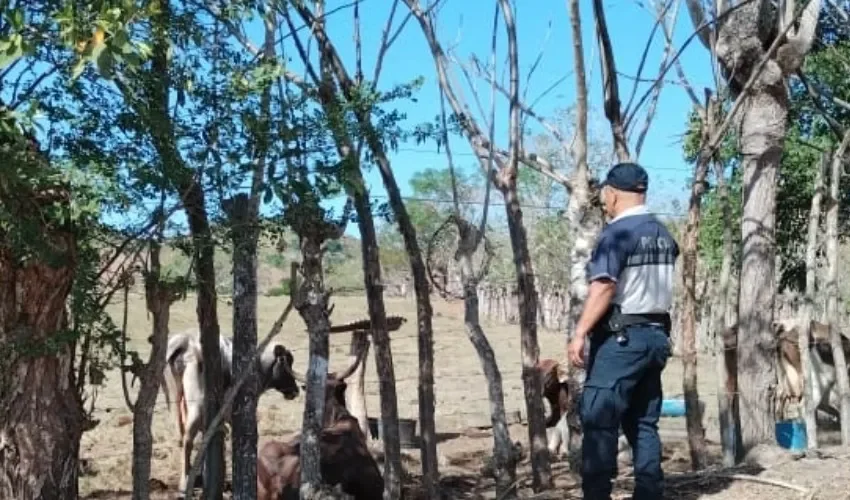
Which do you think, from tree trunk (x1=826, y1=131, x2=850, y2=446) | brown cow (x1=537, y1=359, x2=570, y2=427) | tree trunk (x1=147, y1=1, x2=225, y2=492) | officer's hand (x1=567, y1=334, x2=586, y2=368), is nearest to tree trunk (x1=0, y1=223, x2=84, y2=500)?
tree trunk (x1=147, y1=1, x2=225, y2=492)

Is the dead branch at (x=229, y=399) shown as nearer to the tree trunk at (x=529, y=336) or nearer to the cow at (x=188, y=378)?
the tree trunk at (x=529, y=336)

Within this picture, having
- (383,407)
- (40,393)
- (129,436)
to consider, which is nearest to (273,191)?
(40,393)

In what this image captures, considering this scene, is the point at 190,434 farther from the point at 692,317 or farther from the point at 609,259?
Answer: the point at 609,259

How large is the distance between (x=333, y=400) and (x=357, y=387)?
0.69 m

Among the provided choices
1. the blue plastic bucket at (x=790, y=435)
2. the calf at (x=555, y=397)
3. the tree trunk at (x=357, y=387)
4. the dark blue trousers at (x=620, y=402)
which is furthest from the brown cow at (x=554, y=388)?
the dark blue trousers at (x=620, y=402)

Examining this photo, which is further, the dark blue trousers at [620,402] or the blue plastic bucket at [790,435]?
the blue plastic bucket at [790,435]

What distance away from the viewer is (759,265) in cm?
766

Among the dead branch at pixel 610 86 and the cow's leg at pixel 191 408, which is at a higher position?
the dead branch at pixel 610 86

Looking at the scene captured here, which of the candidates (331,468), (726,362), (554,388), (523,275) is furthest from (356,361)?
(554,388)

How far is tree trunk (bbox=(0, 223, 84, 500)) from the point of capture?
18.3ft

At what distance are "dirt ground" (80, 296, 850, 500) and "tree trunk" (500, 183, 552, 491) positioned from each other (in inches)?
10.3

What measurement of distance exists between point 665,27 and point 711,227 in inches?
240

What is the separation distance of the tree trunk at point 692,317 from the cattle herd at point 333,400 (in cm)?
98

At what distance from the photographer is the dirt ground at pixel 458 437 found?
642 centimetres
